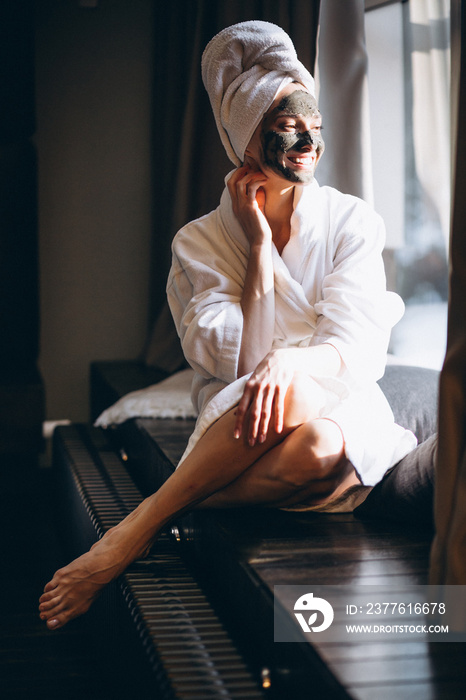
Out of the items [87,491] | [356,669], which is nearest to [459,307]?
[356,669]

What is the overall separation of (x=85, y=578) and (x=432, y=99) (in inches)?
80.2

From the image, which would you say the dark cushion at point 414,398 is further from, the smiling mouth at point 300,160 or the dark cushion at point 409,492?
the smiling mouth at point 300,160

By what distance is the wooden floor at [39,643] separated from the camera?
5.25 feet

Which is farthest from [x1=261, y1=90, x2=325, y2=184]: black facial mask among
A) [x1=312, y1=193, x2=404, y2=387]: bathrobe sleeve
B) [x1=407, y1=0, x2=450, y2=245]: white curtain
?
[x1=407, y1=0, x2=450, y2=245]: white curtain

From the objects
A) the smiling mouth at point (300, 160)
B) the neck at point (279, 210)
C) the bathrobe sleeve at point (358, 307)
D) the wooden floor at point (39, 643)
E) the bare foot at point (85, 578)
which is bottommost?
the wooden floor at point (39, 643)

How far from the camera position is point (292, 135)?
1.70 metres

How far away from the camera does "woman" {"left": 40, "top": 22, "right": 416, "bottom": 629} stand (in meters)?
1.50

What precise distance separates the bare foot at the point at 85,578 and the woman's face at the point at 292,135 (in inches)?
32.1

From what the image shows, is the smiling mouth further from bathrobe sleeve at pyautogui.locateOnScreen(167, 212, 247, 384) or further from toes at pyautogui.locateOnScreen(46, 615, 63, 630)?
toes at pyautogui.locateOnScreen(46, 615, 63, 630)

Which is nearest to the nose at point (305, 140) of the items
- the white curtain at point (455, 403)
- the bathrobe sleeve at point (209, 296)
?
the bathrobe sleeve at point (209, 296)

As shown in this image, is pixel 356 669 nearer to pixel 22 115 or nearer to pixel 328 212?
pixel 328 212

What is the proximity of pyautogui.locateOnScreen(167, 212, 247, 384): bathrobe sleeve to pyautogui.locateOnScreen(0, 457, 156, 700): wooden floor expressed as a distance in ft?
2.09

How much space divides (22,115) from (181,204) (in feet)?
2.46

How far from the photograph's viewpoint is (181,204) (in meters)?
3.41
